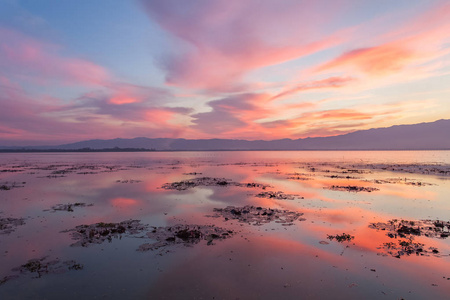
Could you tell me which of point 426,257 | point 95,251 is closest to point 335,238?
point 426,257

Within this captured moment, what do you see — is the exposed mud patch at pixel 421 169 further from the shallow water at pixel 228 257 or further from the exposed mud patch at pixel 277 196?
the exposed mud patch at pixel 277 196

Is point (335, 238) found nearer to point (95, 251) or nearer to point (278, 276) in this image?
point (278, 276)

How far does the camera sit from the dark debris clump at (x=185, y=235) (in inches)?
557

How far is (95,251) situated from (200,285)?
6.81 meters

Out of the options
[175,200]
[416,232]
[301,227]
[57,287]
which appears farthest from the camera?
[175,200]

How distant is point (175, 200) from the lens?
86.3 feet

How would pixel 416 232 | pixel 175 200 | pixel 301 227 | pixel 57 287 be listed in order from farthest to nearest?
pixel 175 200
pixel 301 227
pixel 416 232
pixel 57 287

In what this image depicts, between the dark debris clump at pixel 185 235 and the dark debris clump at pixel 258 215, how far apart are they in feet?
9.94

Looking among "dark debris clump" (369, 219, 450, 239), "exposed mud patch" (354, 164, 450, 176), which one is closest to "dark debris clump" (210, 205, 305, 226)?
"dark debris clump" (369, 219, 450, 239)

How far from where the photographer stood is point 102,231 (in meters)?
16.0

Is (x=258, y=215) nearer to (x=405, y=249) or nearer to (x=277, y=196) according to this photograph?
(x=277, y=196)

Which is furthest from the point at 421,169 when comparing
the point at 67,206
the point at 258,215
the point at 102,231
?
the point at 67,206

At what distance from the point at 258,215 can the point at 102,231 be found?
11.5 m

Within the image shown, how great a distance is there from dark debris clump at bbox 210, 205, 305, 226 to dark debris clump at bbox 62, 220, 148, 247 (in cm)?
648
